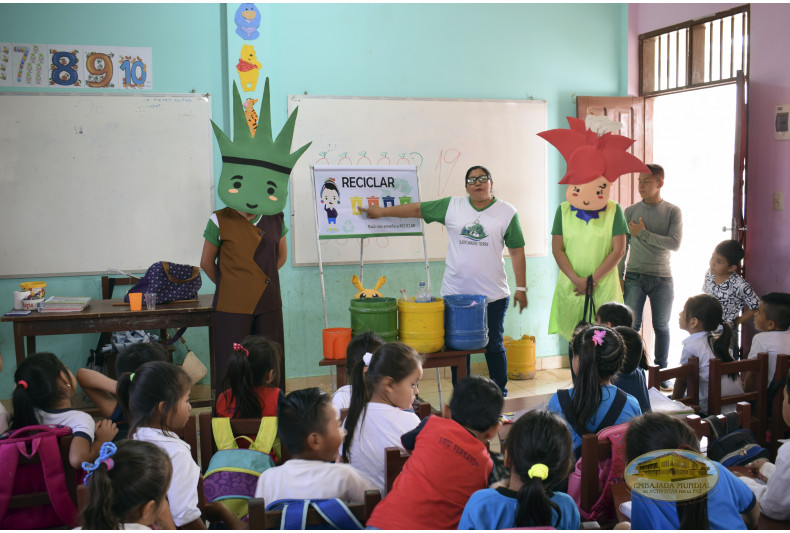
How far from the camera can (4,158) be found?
4.26 m

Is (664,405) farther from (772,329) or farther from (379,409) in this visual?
(772,329)

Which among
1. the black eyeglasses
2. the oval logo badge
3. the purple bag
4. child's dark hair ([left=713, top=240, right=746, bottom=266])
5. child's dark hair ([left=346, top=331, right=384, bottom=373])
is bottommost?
the oval logo badge

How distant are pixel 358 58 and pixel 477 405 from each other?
3533mm

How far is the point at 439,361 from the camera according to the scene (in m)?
3.47

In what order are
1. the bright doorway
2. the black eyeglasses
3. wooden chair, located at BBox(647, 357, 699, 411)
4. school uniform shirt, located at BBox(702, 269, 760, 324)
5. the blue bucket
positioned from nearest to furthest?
wooden chair, located at BBox(647, 357, 699, 411), the blue bucket, the black eyeglasses, school uniform shirt, located at BBox(702, 269, 760, 324), the bright doorway

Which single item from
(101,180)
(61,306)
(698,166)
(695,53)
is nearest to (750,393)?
(695,53)

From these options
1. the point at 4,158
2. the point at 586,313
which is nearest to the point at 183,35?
the point at 4,158

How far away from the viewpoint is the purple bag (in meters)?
4.00

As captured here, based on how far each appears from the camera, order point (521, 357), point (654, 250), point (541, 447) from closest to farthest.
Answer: point (541, 447) → point (654, 250) → point (521, 357)

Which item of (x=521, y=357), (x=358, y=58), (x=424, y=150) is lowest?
(x=521, y=357)

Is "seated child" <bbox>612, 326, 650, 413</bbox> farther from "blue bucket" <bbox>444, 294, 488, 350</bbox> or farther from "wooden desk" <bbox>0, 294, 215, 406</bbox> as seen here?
"wooden desk" <bbox>0, 294, 215, 406</bbox>

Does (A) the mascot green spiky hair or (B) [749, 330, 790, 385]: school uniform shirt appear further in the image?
(A) the mascot green spiky hair

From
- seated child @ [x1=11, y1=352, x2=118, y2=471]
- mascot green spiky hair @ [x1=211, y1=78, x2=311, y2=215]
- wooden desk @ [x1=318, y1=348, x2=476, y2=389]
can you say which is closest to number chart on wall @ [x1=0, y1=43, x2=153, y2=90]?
mascot green spiky hair @ [x1=211, y1=78, x2=311, y2=215]

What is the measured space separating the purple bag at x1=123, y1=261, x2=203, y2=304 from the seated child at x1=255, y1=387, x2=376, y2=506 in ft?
7.92
